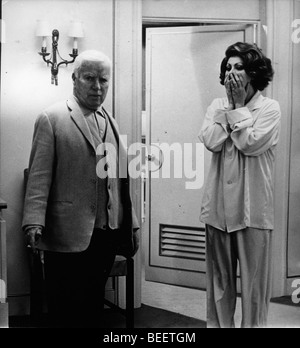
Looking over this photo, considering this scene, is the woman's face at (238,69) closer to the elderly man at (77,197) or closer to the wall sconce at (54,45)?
the elderly man at (77,197)

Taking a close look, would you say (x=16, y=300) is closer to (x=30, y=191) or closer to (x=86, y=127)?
(x=30, y=191)

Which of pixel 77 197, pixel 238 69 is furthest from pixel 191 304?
pixel 238 69

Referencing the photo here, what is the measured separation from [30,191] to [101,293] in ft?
1.46

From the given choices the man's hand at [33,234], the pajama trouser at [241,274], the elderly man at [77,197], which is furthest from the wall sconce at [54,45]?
the pajama trouser at [241,274]

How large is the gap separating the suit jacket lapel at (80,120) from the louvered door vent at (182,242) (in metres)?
1.16

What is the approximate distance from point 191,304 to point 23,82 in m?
1.28

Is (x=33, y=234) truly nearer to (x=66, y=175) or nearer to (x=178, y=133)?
(x=66, y=175)

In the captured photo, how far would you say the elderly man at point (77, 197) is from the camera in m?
1.76

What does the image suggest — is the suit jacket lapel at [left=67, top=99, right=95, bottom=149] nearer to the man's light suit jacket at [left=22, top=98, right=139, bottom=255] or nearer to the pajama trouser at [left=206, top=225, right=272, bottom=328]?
the man's light suit jacket at [left=22, top=98, right=139, bottom=255]

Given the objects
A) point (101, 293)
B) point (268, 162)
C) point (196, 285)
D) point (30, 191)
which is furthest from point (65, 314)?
point (196, 285)

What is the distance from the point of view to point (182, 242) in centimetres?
287

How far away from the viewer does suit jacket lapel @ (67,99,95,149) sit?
1794 mm

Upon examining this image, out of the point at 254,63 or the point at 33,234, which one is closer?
the point at 33,234

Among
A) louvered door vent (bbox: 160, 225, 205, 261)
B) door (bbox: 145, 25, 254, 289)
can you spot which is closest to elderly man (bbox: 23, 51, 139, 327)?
door (bbox: 145, 25, 254, 289)
